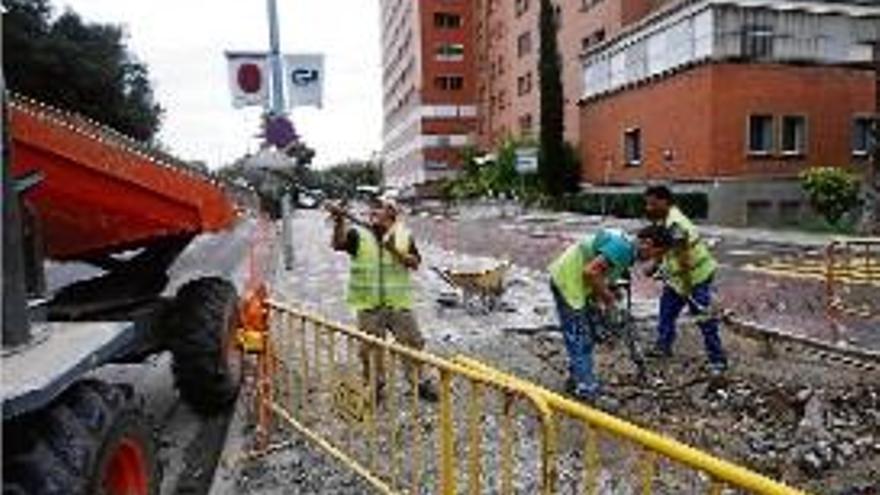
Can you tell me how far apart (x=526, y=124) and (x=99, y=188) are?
62.0 metres

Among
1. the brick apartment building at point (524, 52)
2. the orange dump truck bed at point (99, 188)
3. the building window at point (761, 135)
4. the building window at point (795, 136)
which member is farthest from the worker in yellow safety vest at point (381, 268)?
the brick apartment building at point (524, 52)

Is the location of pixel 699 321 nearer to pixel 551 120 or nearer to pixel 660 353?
pixel 660 353

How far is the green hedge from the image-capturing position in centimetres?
3391

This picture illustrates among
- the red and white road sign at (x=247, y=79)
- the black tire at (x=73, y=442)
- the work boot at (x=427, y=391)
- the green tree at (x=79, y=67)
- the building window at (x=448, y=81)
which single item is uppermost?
the building window at (x=448, y=81)

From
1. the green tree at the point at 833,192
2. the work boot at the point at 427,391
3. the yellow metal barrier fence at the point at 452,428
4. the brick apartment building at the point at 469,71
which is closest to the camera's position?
the yellow metal barrier fence at the point at 452,428

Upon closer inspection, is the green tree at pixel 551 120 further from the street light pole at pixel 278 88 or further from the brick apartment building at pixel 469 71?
the street light pole at pixel 278 88

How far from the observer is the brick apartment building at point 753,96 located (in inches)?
1325

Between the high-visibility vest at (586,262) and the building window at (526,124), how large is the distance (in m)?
55.9

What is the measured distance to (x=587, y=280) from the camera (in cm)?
859

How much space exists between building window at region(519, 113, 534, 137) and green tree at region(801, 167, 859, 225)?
34.8 meters

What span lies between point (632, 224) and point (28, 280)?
30.6m

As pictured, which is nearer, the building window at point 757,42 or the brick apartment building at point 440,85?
the building window at point 757,42

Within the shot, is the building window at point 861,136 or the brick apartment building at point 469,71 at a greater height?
the brick apartment building at point 469,71

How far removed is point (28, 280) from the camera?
4590 mm
